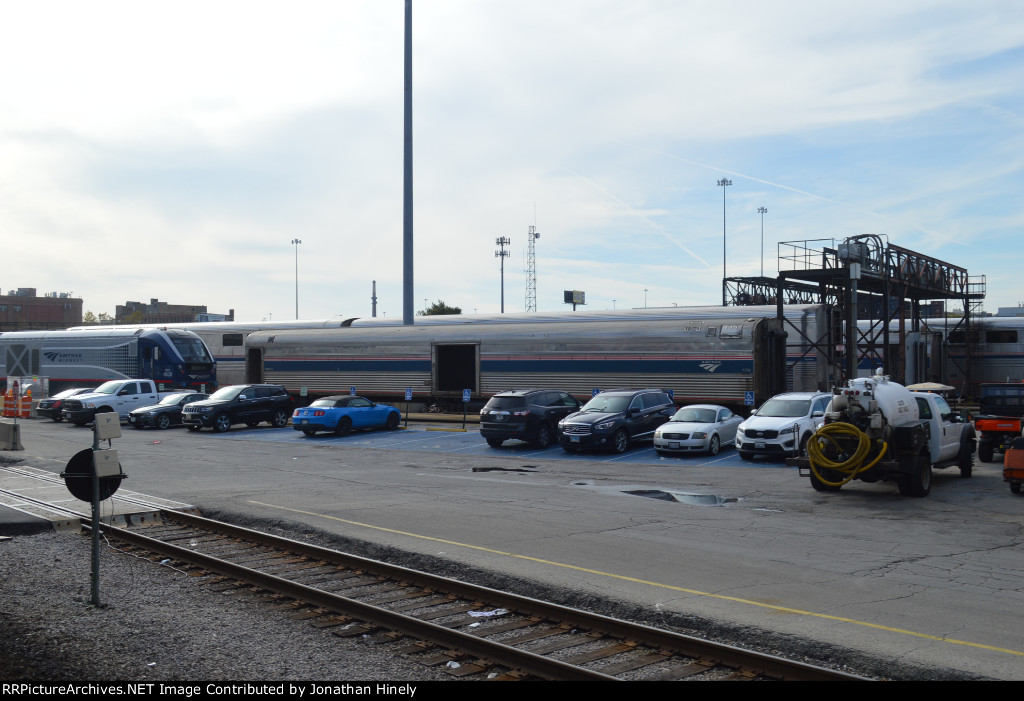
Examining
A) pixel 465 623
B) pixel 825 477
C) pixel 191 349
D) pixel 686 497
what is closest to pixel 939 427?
pixel 825 477

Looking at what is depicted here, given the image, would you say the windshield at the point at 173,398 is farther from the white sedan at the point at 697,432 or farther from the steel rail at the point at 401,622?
the steel rail at the point at 401,622

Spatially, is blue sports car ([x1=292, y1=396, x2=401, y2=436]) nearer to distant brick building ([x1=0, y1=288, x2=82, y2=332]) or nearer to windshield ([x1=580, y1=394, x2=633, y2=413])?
windshield ([x1=580, y1=394, x2=633, y2=413])

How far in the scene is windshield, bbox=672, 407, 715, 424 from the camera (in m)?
24.0

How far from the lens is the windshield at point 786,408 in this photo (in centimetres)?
2191

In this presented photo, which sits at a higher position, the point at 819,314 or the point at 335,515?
the point at 819,314

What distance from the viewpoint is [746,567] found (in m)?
10.4

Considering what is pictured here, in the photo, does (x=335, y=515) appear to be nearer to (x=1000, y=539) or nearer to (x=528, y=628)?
(x=528, y=628)

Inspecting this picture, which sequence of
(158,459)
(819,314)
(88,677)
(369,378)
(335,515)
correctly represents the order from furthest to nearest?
1. (369,378)
2. (819,314)
3. (158,459)
4. (335,515)
5. (88,677)

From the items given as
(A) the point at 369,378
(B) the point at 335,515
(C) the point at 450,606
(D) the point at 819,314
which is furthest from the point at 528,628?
(A) the point at 369,378

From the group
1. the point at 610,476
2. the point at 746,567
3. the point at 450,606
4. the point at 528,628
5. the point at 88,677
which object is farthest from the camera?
the point at 610,476

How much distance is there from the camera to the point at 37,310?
395ft

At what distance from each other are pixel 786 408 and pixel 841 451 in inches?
257

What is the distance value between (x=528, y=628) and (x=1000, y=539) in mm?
7596

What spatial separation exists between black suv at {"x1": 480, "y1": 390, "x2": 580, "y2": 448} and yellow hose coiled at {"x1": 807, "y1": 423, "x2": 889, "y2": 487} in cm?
1051
